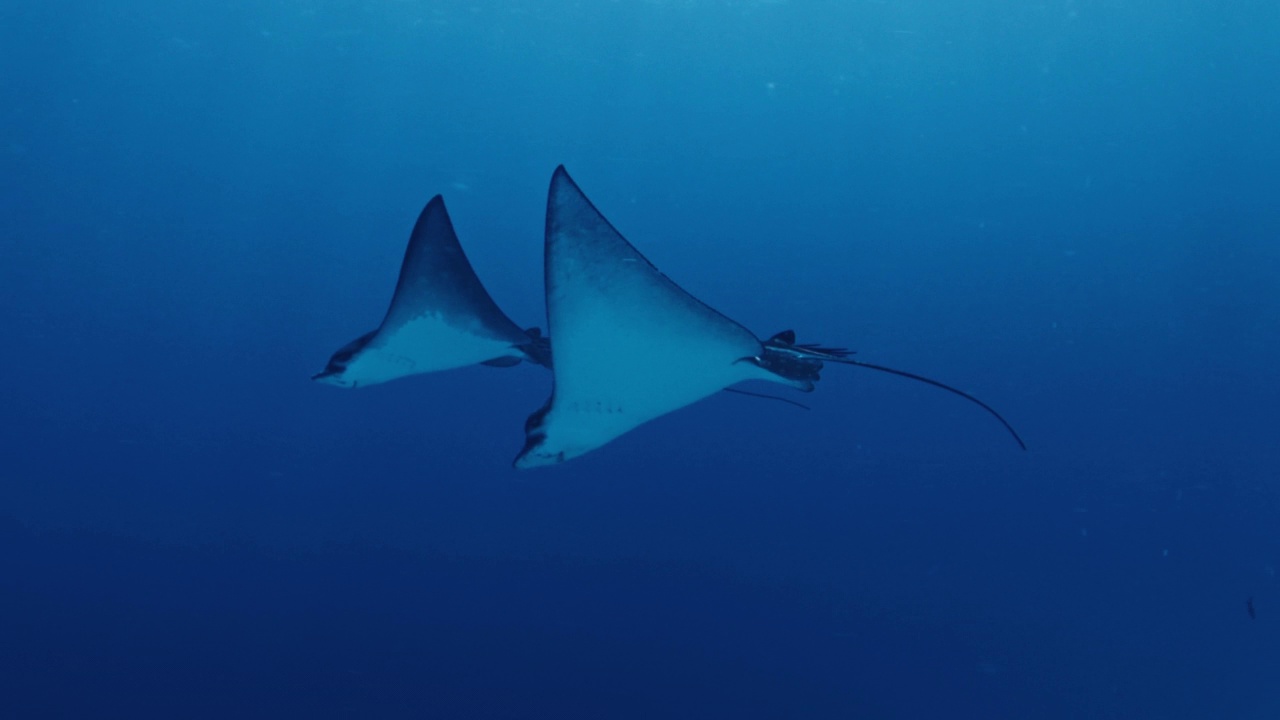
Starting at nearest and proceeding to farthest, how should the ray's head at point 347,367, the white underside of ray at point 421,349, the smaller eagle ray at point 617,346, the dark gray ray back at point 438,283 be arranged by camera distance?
the smaller eagle ray at point 617,346 → the dark gray ray back at point 438,283 → the white underside of ray at point 421,349 → the ray's head at point 347,367

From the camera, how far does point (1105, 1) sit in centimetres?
880

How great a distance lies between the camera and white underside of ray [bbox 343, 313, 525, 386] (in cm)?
314

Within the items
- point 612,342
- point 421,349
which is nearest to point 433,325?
point 421,349

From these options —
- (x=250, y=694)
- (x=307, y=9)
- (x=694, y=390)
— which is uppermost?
(x=307, y=9)

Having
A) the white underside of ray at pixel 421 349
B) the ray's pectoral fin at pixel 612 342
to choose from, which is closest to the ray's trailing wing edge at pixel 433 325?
the white underside of ray at pixel 421 349

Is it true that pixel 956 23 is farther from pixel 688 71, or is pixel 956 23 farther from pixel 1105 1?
pixel 688 71

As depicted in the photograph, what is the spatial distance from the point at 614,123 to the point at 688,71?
1.11m

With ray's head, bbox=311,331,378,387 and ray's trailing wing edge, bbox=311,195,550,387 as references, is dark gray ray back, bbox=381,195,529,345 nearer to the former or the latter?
ray's trailing wing edge, bbox=311,195,550,387

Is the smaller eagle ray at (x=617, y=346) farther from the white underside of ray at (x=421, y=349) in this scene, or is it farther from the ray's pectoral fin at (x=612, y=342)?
the white underside of ray at (x=421, y=349)

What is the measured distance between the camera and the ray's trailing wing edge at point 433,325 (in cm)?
292

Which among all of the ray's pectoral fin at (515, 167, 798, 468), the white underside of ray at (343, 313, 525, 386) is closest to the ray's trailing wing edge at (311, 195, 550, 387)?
the white underside of ray at (343, 313, 525, 386)

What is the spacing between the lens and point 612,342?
8.22 feet

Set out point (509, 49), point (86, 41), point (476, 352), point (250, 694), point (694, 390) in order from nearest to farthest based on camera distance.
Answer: point (694, 390) < point (476, 352) < point (250, 694) < point (86, 41) < point (509, 49)

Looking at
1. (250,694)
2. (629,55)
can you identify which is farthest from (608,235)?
(629,55)
